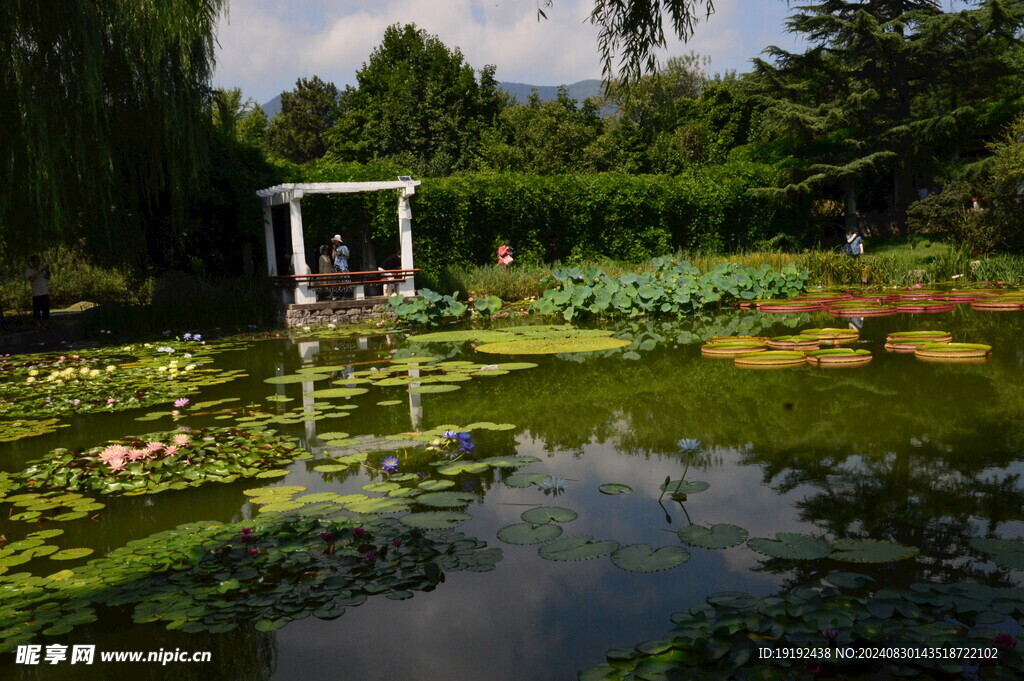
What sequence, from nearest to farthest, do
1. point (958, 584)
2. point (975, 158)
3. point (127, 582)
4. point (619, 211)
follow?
1. point (958, 584)
2. point (127, 582)
3. point (619, 211)
4. point (975, 158)

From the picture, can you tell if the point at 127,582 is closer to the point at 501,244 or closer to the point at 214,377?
the point at 214,377

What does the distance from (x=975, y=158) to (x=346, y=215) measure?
61.4 ft

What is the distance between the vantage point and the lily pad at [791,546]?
347 centimetres

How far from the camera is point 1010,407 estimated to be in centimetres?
597

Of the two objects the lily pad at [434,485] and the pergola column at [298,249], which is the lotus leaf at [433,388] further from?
the pergola column at [298,249]

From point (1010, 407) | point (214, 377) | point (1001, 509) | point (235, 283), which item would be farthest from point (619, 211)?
point (1001, 509)

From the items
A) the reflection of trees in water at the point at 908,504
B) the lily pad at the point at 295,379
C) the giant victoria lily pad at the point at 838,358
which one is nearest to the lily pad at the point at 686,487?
the reflection of trees in water at the point at 908,504

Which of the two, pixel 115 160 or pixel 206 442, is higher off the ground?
pixel 115 160

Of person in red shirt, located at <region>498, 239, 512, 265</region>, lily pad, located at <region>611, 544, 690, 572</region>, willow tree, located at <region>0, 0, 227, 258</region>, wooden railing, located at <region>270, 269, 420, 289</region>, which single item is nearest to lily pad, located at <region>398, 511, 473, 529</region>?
lily pad, located at <region>611, 544, 690, 572</region>

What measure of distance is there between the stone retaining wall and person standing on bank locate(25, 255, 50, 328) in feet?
13.3

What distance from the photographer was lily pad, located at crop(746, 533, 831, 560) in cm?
347

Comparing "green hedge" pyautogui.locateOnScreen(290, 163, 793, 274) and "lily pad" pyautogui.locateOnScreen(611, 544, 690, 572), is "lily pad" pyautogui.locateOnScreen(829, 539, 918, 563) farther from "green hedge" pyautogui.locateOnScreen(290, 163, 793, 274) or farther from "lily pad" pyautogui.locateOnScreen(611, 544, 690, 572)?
"green hedge" pyautogui.locateOnScreen(290, 163, 793, 274)

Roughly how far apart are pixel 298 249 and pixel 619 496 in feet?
39.9

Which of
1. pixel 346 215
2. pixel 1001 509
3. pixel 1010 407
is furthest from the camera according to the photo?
pixel 346 215
